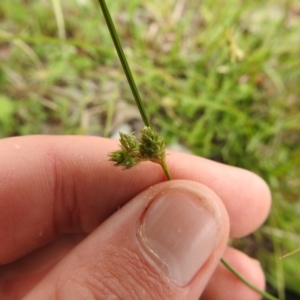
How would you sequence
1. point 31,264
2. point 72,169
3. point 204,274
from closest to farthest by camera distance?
point 204,274 < point 72,169 < point 31,264

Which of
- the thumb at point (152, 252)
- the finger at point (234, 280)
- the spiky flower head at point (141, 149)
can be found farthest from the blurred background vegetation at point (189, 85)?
the spiky flower head at point (141, 149)

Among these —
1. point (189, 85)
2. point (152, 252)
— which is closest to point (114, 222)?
point (152, 252)

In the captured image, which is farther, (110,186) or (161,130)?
(161,130)

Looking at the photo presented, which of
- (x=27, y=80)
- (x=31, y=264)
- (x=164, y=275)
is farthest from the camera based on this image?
(x=27, y=80)

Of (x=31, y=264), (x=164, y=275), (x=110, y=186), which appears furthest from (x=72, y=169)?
(x=164, y=275)

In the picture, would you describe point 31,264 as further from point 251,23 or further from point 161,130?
point 251,23

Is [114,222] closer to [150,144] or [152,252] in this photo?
[152,252]

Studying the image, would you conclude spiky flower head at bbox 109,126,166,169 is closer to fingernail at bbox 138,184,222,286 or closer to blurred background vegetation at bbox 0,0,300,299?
fingernail at bbox 138,184,222,286
